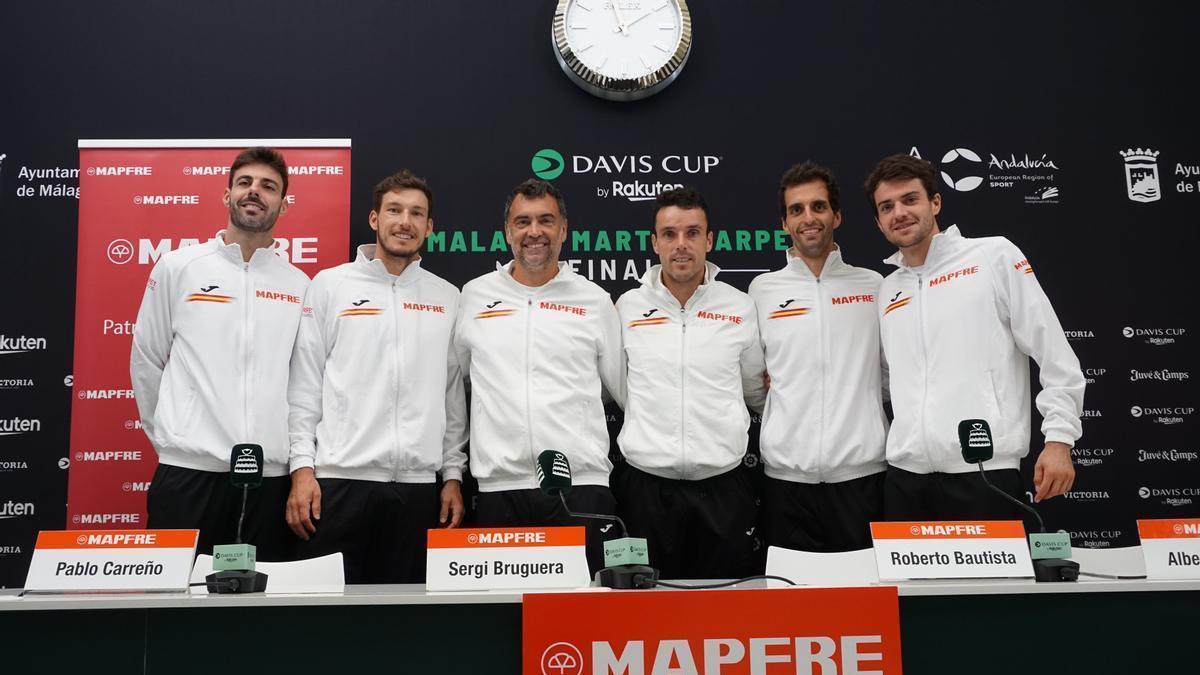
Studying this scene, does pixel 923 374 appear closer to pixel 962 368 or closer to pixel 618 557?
pixel 962 368

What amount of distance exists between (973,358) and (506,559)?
163 centimetres

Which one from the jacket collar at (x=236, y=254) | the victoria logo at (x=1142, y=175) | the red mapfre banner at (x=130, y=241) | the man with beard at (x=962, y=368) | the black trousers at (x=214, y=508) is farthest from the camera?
the victoria logo at (x=1142, y=175)

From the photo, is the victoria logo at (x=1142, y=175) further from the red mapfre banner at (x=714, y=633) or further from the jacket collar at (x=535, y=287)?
the red mapfre banner at (x=714, y=633)

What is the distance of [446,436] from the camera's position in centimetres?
300

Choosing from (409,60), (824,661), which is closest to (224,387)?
(409,60)

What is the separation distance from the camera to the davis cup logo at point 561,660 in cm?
148

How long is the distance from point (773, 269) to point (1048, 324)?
1.13 m

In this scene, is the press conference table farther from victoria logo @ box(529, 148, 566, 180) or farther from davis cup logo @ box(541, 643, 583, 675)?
victoria logo @ box(529, 148, 566, 180)

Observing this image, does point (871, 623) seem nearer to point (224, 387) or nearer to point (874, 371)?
point (874, 371)

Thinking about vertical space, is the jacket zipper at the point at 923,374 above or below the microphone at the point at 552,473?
above

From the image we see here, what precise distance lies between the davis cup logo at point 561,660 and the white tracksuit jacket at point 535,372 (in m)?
1.25

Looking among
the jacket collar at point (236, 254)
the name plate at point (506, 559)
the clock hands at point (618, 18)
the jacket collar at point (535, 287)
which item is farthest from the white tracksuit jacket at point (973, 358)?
the jacket collar at point (236, 254)

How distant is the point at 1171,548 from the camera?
69.5 inches

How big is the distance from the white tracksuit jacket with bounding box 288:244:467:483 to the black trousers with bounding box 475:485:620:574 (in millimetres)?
250
